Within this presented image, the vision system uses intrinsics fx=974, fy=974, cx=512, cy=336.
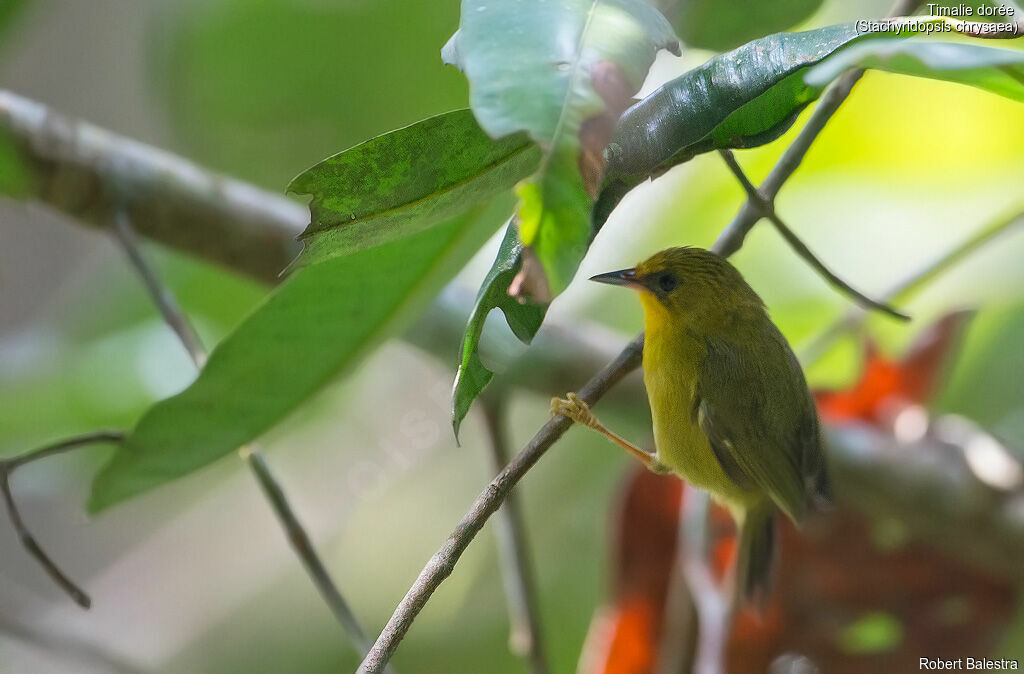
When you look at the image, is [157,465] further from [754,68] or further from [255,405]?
[754,68]

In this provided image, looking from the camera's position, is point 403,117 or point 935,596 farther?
point 403,117

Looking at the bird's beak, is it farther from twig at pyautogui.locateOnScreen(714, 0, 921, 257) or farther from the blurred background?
twig at pyautogui.locateOnScreen(714, 0, 921, 257)

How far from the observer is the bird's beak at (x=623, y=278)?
1879mm

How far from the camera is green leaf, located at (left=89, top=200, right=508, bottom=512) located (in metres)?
1.42

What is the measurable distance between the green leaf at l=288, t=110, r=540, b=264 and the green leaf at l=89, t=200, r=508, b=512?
456 mm

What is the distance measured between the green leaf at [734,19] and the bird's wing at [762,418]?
1.96 ft

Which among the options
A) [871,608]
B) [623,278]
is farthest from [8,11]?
[871,608]

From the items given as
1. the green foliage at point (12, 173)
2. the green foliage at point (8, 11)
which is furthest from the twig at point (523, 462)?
the green foliage at point (8, 11)

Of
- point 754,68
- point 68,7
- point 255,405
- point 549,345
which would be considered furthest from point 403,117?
point 68,7

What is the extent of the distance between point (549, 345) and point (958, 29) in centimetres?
108

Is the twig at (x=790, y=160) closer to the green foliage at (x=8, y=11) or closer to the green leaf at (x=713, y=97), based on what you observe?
the green leaf at (x=713, y=97)

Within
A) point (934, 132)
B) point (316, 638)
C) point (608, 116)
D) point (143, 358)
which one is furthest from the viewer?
point (316, 638)

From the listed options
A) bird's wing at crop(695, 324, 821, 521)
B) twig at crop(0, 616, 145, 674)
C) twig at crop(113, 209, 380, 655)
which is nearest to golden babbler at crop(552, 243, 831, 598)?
bird's wing at crop(695, 324, 821, 521)

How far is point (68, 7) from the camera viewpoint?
4.15m
